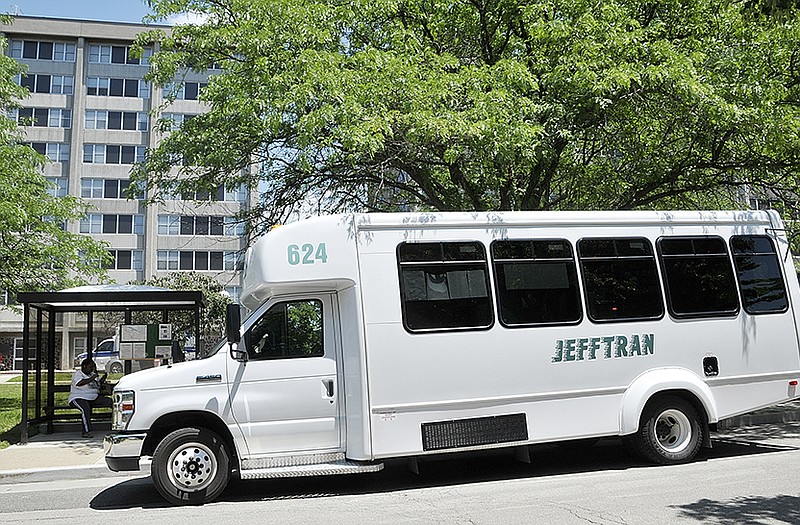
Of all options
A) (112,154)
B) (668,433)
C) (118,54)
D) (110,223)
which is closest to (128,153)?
(112,154)

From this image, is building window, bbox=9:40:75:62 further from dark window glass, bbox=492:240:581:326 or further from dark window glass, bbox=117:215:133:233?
dark window glass, bbox=492:240:581:326

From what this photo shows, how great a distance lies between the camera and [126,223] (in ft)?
179

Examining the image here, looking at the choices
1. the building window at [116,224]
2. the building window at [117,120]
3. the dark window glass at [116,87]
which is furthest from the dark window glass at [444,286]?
the dark window glass at [116,87]

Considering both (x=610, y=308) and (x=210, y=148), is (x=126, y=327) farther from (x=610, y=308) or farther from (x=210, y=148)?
(x=610, y=308)

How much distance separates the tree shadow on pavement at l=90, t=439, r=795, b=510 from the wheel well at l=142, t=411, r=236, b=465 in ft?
2.03

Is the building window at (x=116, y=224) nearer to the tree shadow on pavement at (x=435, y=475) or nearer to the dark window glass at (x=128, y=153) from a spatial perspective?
the dark window glass at (x=128, y=153)

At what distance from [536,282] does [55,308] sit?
10.4 meters

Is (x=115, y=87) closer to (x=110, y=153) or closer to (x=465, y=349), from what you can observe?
(x=110, y=153)

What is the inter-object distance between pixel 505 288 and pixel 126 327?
936 centimetres

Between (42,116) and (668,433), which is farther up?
(42,116)

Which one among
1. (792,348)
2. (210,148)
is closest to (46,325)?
(210,148)

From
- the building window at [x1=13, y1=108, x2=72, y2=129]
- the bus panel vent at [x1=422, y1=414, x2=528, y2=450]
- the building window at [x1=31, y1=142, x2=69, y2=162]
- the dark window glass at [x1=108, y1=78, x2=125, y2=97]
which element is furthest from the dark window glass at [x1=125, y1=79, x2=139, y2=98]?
the bus panel vent at [x1=422, y1=414, x2=528, y2=450]

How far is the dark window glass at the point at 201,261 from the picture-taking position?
54312 millimetres

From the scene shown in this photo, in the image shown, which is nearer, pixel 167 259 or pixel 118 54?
pixel 167 259
